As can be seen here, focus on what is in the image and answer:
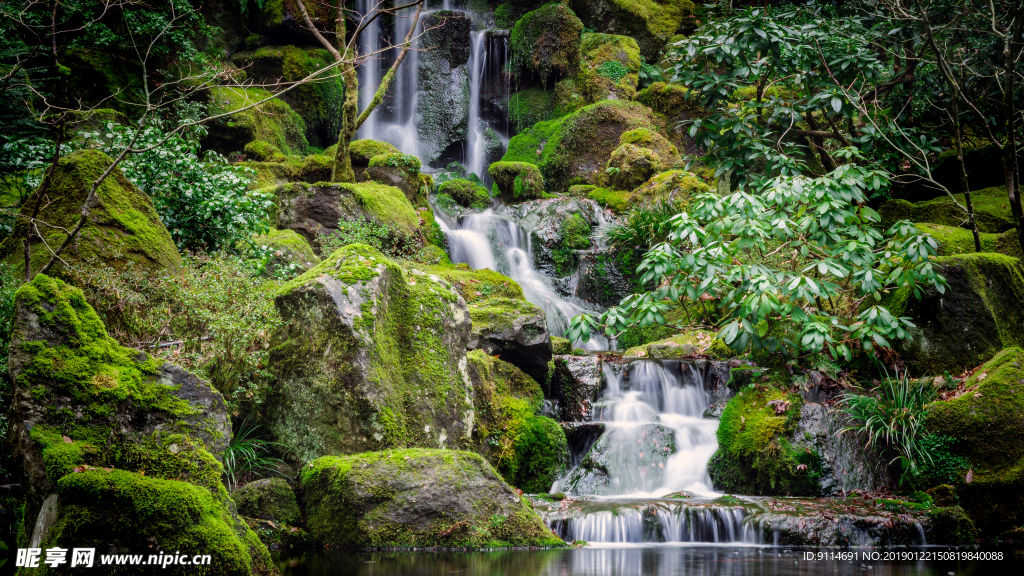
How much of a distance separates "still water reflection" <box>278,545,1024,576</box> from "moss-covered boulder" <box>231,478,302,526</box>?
19.3 inches

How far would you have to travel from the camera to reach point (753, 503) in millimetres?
6629

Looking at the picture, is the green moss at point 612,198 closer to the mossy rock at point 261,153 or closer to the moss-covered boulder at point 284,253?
the mossy rock at point 261,153

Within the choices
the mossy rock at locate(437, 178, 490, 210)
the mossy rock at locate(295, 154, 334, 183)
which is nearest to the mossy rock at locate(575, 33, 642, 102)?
the mossy rock at locate(437, 178, 490, 210)

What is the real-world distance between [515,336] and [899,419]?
15.1 feet

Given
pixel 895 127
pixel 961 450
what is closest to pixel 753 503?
pixel 961 450

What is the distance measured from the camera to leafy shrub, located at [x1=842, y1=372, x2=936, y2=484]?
6.76m

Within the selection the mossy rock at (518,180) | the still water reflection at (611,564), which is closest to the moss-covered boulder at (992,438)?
the still water reflection at (611,564)

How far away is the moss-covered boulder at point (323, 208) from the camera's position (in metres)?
10.9

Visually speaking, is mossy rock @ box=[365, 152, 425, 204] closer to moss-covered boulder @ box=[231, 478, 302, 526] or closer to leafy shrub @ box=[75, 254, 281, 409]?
leafy shrub @ box=[75, 254, 281, 409]

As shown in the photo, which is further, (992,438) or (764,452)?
(764,452)

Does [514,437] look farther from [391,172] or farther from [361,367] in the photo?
[391,172]

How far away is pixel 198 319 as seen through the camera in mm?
5574

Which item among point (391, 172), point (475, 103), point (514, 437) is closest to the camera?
point (514, 437)

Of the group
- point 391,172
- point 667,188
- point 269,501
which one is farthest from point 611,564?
point 667,188
